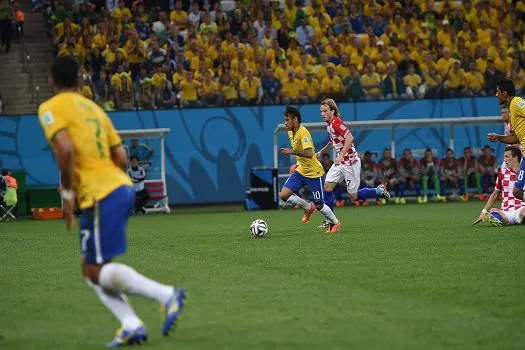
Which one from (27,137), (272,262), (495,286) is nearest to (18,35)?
(27,137)

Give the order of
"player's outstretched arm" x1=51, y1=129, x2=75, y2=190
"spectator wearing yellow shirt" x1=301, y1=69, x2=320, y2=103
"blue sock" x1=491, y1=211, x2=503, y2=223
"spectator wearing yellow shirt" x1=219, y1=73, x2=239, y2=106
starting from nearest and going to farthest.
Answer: "player's outstretched arm" x1=51, y1=129, x2=75, y2=190
"blue sock" x1=491, y1=211, x2=503, y2=223
"spectator wearing yellow shirt" x1=219, y1=73, x2=239, y2=106
"spectator wearing yellow shirt" x1=301, y1=69, x2=320, y2=103

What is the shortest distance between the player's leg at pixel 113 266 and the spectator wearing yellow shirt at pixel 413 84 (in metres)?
23.6

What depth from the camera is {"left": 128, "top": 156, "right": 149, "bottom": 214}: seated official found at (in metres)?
29.3

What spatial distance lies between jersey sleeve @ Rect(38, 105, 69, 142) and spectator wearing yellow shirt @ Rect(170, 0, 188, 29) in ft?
82.3

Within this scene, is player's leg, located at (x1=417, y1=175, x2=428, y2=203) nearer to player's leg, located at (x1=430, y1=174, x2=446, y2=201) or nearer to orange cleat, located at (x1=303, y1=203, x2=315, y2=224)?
player's leg, located at (x1=430, y1=174, x2=446, y2=201)

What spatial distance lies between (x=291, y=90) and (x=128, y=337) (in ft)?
76.5

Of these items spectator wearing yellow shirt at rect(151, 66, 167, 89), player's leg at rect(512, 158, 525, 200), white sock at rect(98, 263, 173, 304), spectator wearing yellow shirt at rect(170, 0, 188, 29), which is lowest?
player's leg at rect(512, 158, 525, 200)

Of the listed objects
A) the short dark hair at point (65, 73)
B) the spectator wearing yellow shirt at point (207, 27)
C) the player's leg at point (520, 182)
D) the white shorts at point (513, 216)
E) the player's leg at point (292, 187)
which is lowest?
the white shorts at point (513, 216)

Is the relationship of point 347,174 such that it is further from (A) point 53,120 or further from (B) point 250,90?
(A) point 53,120

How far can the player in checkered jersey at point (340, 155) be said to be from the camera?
1936 centimetres

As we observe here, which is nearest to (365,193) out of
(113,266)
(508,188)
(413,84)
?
(508,188)

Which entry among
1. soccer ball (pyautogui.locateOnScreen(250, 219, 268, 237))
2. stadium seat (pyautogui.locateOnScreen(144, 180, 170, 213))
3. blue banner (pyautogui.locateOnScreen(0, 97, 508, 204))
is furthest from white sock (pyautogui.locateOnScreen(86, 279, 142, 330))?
blue banner (pyautogui.locateOnScreen(0, 97, 508, 204))

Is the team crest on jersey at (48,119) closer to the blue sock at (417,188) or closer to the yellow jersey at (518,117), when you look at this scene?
the yellow jersey at (518,117)

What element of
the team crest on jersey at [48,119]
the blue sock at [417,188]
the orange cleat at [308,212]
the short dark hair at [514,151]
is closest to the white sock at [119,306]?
the team crest on jersey at [48,119]
